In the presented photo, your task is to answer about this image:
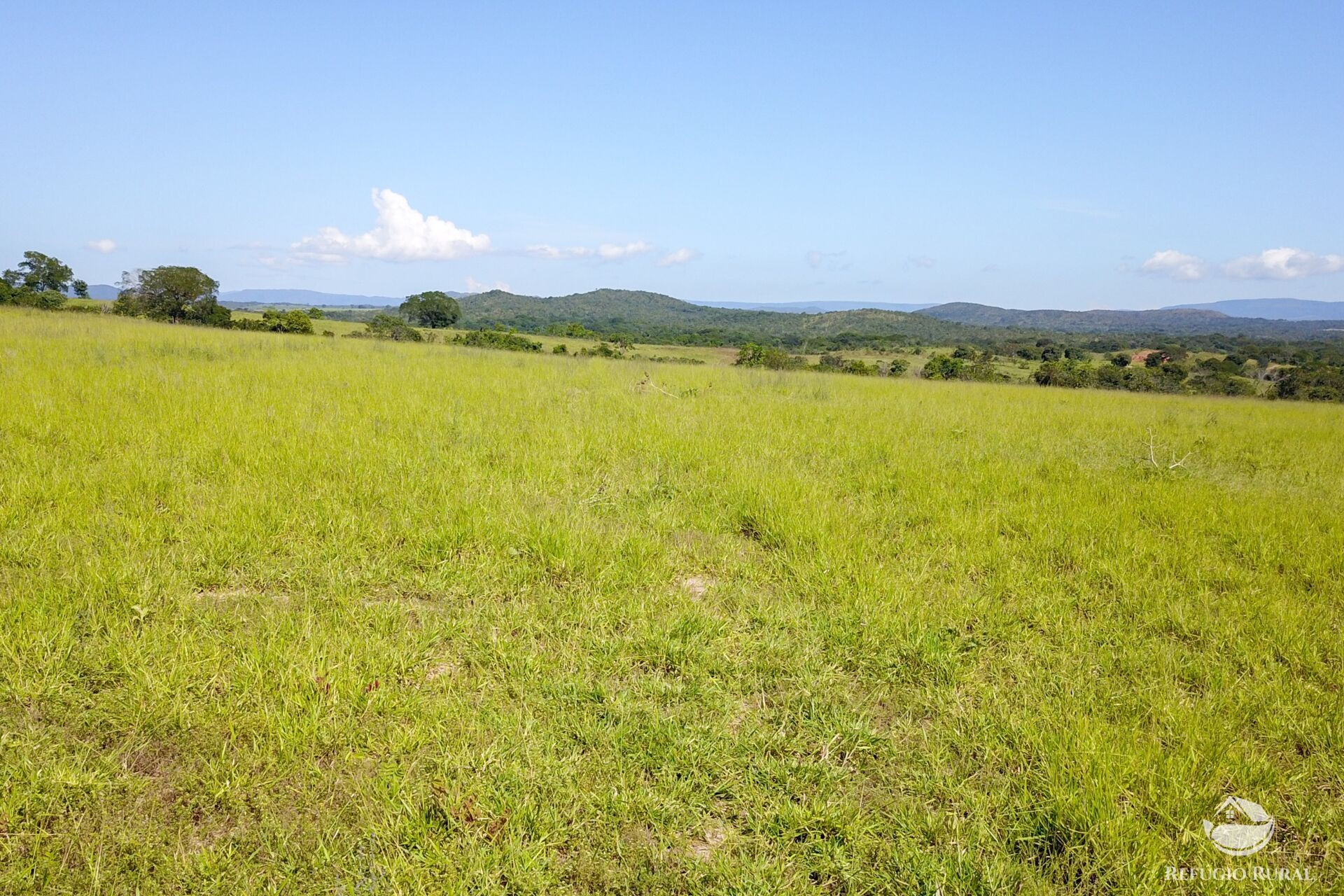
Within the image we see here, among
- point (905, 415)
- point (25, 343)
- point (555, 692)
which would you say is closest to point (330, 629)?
point (555, 692)

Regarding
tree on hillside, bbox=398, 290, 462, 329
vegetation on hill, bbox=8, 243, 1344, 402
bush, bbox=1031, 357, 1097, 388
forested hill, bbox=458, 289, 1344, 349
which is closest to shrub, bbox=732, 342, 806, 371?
vegetation on hill, bbox=8, 243, 1344, 402

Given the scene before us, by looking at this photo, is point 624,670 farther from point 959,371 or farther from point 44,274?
point 44,274

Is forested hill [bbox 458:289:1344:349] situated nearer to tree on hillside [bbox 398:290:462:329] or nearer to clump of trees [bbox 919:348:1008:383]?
tree on hillside [bbox 398:290:462:329]

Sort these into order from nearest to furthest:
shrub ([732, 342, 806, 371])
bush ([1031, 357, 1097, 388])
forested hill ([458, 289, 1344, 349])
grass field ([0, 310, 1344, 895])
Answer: grass field ([0, 310, 1344, 895]), bush ([1031, 357, 1097, 388]), shrub ([732, 342, 806, 371]), forested hill ([458, 289, 1344, 349])

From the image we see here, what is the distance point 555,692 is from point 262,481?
11.4 feet

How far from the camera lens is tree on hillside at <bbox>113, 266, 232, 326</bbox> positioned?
40062 mm

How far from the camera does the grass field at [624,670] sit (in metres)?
1.88

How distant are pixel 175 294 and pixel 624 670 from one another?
5358 cm

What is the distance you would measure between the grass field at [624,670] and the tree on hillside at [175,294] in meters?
44.2

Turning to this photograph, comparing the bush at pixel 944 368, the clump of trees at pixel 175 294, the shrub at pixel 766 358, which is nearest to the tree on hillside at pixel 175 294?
the clump of trees at pixel 175 294

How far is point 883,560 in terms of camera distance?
4098mm

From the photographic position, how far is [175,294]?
41.5 metres

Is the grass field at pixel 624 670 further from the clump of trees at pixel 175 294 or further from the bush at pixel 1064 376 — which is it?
the clump of trees at pixel 175 294

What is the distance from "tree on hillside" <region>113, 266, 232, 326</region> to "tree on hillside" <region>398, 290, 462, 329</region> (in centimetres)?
3112
